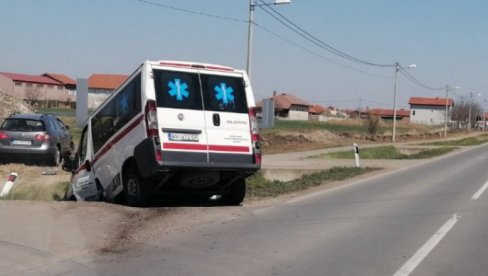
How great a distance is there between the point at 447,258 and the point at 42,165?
14.9 m

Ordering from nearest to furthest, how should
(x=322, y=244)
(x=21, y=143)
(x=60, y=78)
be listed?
(x=322, y=244) < (x=21, y=143) < (x=60, y=78)

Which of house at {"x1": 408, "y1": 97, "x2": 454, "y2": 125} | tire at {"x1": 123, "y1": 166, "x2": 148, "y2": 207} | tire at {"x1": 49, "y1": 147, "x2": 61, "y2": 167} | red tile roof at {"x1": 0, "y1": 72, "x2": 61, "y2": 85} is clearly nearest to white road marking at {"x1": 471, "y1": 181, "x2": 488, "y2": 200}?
tire at {"x1": 123, "y1": 166, "x2": 148, "y2": 207}

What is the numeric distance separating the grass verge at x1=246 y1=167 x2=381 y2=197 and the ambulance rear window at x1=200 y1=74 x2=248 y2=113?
364 centimetres

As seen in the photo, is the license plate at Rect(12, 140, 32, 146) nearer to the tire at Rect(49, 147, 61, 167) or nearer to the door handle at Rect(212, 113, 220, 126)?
the tire at Rect(49, 147, 61, 167)

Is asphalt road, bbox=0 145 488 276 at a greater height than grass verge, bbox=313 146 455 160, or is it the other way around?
asphalt road, bbox=0 145 488 276

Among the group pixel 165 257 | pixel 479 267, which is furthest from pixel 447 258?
pixel 165 257

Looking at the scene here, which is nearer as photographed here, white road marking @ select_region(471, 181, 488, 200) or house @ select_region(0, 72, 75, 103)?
white road marking @ select_region(471, 181, 488, 200)

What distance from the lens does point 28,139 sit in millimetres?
18547

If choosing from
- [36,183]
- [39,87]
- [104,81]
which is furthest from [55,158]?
[39,87]

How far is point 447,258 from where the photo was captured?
7.46 meters

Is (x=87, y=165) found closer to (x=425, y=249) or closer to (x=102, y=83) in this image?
(x=425, y=249)

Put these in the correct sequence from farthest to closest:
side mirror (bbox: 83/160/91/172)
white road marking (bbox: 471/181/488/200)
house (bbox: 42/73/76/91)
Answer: house (bbox: 42/73/76/91)
white road marking (bbox: 471/181/488/200)
side mirror (bbox: 83/160/91/172)

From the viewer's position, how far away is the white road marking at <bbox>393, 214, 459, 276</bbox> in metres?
6.77

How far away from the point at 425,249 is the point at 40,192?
34.0 ft
